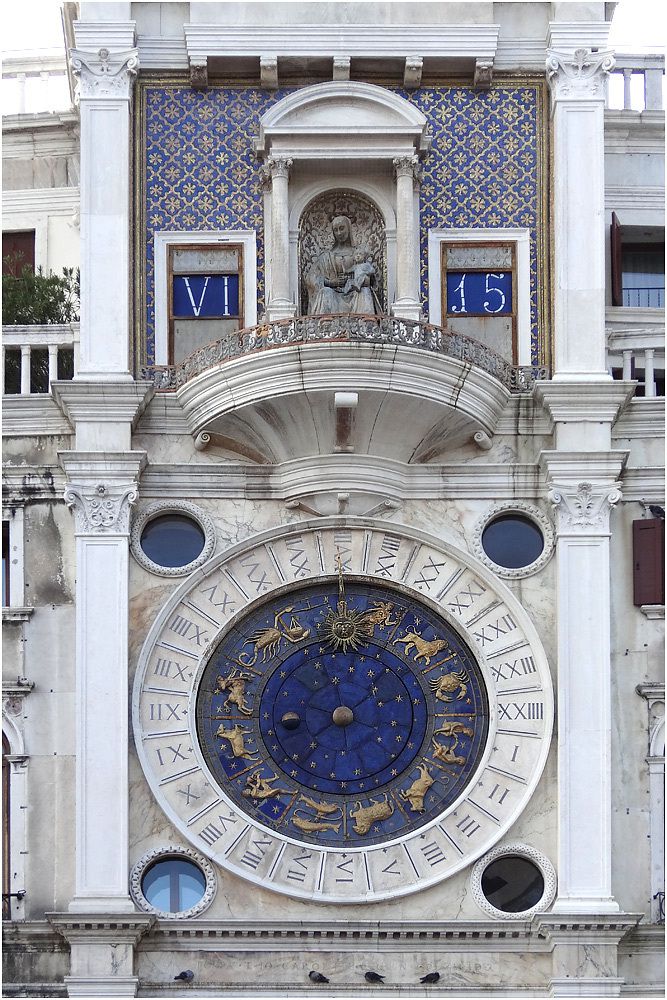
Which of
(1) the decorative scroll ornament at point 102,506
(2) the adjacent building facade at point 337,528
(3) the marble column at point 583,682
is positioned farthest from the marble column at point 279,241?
(3) the marble column at point 583,682

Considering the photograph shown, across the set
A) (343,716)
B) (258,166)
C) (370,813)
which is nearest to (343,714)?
(343,716)

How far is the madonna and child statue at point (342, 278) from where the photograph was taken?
2602 centimetres

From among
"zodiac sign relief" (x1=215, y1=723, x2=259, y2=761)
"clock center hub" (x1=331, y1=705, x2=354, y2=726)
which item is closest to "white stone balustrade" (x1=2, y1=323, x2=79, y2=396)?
"zodiac sign relief" (x1=215, y1=723, x2=259, y2=761)

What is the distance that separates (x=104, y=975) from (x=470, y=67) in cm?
841

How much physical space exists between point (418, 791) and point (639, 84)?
24.0 feet

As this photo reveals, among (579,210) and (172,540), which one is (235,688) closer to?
(172,540)

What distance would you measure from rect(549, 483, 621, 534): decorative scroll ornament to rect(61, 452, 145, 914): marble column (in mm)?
3468

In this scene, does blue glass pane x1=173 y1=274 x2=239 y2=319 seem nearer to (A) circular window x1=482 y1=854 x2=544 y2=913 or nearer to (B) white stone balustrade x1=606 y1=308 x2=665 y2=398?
(B) white stone balustrade x1=606 y1=308 x2=665 y2=398

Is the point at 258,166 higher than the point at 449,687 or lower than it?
higher

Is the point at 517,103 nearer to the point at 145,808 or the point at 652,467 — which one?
the point at 652,467

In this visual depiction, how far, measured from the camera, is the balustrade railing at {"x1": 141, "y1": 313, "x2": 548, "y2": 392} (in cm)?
2522

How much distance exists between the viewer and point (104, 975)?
24094mm

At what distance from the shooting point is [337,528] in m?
25.5

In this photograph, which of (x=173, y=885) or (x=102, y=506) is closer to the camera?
(x=173, y=885)
